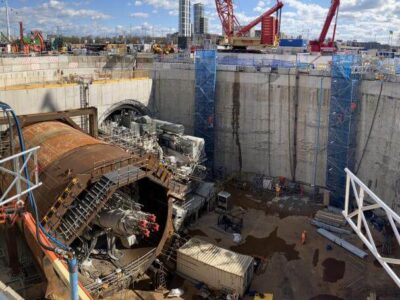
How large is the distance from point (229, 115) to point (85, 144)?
51.3ft

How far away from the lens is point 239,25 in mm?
48625

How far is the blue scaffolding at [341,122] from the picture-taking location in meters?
25.5

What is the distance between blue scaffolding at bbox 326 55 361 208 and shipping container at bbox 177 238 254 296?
35.6 feet

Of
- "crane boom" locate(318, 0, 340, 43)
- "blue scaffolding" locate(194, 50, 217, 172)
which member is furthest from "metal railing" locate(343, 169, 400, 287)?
"crane boom" locate(318, 0, 340, 43)

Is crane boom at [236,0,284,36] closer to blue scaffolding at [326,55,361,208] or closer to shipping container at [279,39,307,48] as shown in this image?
shipping container at [279,39,307,48]

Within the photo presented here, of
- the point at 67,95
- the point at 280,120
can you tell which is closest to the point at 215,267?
the point at 280,120

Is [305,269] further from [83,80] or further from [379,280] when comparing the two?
[83,80]

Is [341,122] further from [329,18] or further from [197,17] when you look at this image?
[197,17]

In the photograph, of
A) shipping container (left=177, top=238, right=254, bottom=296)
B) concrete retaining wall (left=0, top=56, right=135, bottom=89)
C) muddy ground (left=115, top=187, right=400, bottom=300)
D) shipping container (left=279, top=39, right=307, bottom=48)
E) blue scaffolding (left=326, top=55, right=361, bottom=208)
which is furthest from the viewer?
shipping container (left=279, top=39, right=307, bottom=48)

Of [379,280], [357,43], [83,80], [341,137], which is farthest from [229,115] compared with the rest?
[357,43]

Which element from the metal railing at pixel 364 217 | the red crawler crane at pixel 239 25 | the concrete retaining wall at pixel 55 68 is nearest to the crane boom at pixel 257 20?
the red crawler crane at pixel 239 25

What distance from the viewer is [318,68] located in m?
28.7

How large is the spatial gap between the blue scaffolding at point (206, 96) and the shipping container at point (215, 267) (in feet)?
43.3

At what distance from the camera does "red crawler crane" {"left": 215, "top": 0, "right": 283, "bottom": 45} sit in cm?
4016
